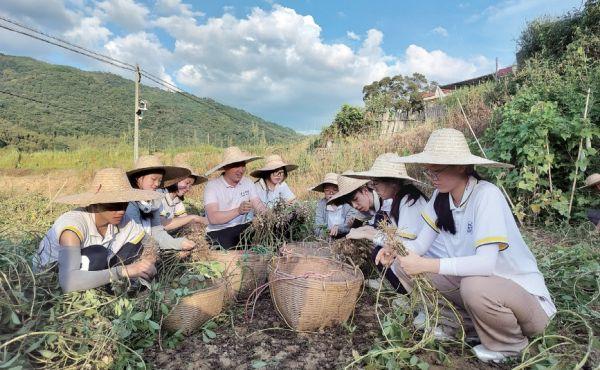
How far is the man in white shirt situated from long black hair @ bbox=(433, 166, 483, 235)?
71.3 inches

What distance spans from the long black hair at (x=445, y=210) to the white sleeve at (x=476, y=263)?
0.27 m

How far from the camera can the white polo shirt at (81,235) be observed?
2.15 m

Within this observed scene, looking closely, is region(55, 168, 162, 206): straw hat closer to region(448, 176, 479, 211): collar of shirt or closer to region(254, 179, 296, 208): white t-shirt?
region(448, 176, 479, 211): collar of shirt

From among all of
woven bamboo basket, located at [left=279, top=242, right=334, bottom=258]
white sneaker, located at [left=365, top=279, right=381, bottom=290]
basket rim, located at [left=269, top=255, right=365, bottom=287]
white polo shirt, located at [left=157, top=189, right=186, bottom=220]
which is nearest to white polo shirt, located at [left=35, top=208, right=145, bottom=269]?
basket rim, located at [left=269, top=255, right=365, bottom=287]

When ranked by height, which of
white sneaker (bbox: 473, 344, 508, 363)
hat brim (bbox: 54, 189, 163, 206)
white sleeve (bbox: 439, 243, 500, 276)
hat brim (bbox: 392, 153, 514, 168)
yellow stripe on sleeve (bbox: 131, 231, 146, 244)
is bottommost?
white sneaker (bbox: 473, 344, 508, 363)

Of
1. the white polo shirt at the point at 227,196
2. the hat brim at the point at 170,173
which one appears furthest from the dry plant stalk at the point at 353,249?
the hat brim at the point at 170,173

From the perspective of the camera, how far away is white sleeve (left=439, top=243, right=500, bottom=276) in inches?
72.9

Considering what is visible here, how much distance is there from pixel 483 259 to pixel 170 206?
295cm

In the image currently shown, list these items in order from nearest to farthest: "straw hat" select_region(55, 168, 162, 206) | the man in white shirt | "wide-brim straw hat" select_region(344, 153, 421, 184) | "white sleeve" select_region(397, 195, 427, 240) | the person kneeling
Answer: the person kneeling < "straw hat" select_region(55, 168, 162, 206) < "white sleeve" select_region(397, 195, 427, 240) < "wide-brim straw hat" select_region(344, 153, 421, 184) < the man in white shirt

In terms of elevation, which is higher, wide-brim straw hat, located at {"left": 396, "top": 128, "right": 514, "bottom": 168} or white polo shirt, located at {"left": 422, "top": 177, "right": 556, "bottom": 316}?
wide-brim straw hat, located at {"left": 396, "top": 128, "right": 514, "bottom": 168}

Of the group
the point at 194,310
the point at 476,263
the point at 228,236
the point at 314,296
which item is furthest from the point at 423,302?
the point at 228,236

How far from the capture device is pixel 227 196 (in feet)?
12.8

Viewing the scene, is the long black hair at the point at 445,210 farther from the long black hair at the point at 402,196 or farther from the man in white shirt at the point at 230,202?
the man in white shirt at the point at 230,202

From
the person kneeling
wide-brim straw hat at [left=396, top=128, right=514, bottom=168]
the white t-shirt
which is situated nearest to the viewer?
wide-brim straw hat at [left=396, top=128, right=514, bottom=168]
